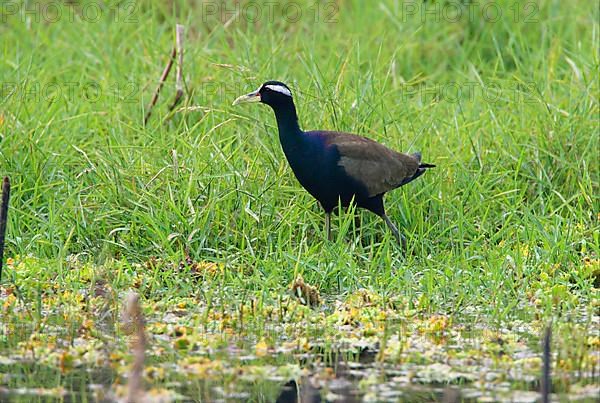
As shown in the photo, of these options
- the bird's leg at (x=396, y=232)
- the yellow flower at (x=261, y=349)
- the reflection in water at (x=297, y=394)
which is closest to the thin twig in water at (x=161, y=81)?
the bird's leg at (x=396, y=232)

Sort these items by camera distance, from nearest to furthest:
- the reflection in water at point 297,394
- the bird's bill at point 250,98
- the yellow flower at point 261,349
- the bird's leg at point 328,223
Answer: the reflection in water at point 297,394
the yellow flower at point 261,349
the bird's leg at point 328,223
the bird's bill at point 250,98

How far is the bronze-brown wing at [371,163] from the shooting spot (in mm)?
6793

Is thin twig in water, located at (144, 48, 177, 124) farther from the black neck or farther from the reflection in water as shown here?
the reflection in water

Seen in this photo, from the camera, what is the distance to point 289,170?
7141mm

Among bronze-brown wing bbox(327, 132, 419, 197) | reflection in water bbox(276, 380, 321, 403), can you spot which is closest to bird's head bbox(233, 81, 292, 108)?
bronze-brown wing bbox(327, 132, 419, 197)

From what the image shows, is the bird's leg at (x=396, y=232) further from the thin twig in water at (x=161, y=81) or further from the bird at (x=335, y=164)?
the thin twig in water at (x=161, y=81)

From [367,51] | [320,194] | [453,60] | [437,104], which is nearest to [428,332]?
[320,194]

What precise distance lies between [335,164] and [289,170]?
18.6 inches

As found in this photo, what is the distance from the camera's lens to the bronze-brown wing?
6.79m

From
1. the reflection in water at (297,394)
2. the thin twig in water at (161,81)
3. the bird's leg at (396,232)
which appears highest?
the thin twig in water at (161,81)

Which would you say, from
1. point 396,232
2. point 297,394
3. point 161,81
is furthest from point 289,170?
point 297,394

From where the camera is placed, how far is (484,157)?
754cm

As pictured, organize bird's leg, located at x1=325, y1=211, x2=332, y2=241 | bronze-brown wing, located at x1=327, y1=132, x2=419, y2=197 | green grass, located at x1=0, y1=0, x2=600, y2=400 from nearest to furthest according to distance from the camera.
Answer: green grass, located at x1=0, y1=0, x2=600, y2=400, bird's leg, located at x1=325, y1=211, x2=332, y2=241, bronze-brown wing, located at x1=327, y1=132, x2=419, y2=197

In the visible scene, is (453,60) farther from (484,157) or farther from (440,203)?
(440,203)
